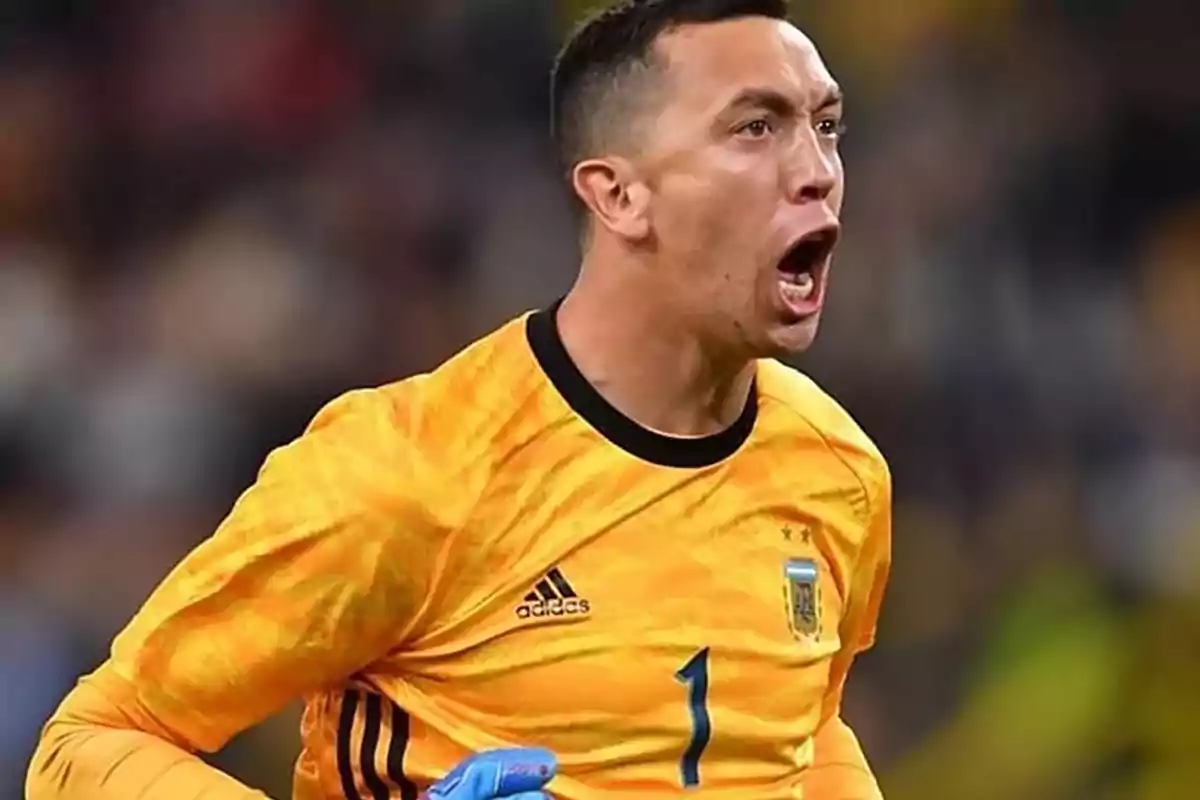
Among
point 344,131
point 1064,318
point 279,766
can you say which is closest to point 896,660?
point 1064,318

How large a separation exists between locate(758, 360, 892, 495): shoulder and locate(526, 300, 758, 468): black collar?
0.27ft

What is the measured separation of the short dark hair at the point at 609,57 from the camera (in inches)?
58.0

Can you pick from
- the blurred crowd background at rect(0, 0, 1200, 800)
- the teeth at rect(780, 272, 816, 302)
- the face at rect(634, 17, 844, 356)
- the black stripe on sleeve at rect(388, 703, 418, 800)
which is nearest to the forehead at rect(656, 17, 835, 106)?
the face at rect(634, 17, 844, 356)

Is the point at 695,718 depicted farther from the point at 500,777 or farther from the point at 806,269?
the point at 806,269

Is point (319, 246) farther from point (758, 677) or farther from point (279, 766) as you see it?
point (758, 677)

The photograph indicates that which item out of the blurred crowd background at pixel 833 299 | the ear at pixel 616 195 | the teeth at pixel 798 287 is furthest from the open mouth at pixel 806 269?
the blurred crowd background at pixel 833 299

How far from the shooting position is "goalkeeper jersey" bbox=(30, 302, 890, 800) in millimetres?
1352

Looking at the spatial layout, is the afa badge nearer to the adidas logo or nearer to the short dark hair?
the adidas logo

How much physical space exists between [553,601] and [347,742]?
18cm

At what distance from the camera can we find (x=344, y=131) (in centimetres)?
291

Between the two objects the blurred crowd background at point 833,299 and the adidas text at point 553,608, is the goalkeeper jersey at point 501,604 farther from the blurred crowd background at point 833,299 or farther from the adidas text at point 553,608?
the blurred crowd background at point 833,299

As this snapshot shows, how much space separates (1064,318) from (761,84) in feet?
5.17

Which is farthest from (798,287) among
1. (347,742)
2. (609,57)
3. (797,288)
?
(347,742)

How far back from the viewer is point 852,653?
1644 millimetres
